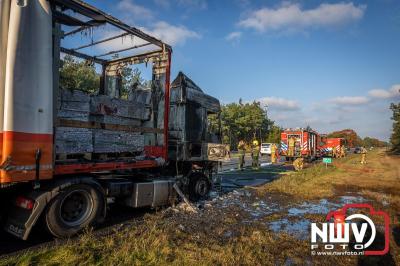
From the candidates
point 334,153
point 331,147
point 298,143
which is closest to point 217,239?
point 298,143

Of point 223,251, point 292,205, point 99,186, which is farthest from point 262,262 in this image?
point 292,205

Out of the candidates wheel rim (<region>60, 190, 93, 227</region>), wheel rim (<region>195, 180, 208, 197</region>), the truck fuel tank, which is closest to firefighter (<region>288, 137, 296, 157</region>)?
wheel rim (<region>195, 180, 208, 197</region>)

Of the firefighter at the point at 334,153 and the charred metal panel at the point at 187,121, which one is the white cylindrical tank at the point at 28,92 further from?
the firefighter at the point at 334,153

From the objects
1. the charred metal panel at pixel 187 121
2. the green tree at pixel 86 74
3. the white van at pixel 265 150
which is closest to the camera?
the green tree at pixel 86 74

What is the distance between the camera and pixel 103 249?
16.0 feet

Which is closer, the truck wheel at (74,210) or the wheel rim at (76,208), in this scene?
the truck wheel at (74,210)

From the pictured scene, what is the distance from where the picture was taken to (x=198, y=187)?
378 inches

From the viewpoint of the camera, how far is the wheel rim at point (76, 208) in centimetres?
570

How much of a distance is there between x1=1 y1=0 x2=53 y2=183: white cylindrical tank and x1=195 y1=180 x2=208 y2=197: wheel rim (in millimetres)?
5037

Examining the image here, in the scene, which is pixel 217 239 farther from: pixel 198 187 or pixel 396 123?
pixel 396 123

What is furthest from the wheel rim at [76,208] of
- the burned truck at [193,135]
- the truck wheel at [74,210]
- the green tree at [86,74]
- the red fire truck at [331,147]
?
the red fire truck at [331,147]

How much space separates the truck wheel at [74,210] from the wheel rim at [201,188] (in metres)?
3.87

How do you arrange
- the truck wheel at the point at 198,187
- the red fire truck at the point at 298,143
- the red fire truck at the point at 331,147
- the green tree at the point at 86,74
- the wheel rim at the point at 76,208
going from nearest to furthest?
the wheel rim at the point at 76,208, the green tree at the point at 86,74, the truck wheel at the point at 198,187, the red fire truck at the point at 298,143, the red fire truck at the point at 331,147

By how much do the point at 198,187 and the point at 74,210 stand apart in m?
4.37
